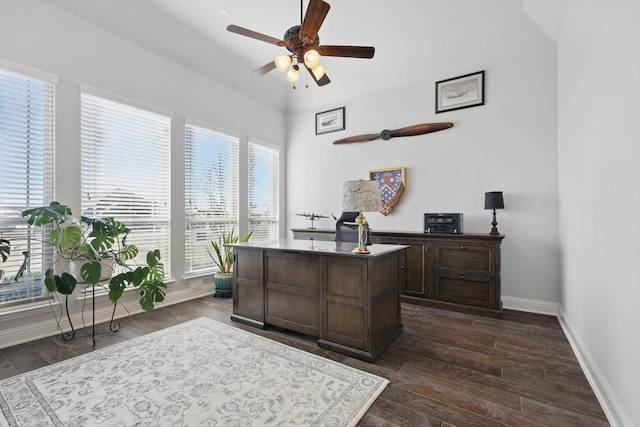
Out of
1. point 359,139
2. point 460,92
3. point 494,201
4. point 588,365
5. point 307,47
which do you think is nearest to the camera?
point 588,365

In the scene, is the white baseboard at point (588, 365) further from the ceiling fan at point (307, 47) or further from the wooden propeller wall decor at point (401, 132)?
the ceiling fan at point (307, 47)

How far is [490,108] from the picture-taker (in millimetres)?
3951

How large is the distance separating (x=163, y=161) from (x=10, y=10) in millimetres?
1875

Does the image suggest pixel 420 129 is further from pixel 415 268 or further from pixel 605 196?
pixel 605 196

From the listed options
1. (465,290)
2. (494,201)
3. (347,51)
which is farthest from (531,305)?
(347,51)

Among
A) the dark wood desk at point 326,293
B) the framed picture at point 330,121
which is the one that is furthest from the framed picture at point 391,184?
the dark wood desk at point 326,293

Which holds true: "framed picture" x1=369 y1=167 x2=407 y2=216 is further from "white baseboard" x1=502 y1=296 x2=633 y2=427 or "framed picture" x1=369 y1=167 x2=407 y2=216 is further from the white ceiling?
"white baseboard" x1=502 y1=296 x2=633 y2=427

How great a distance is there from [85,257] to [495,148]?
4.86 meters

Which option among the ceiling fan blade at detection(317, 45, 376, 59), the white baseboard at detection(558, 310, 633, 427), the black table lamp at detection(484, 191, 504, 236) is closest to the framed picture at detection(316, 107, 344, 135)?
the ceiling fan blade at detection(317, 45, 376, 59)

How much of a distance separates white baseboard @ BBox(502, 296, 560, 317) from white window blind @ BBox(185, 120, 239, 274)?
4.11 m

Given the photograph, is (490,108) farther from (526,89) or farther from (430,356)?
(430,356)

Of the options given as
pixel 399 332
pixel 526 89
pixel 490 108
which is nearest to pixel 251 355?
pixel 399 332

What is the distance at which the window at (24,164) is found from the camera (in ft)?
9.01

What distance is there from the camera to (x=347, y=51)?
2676 millimetres
